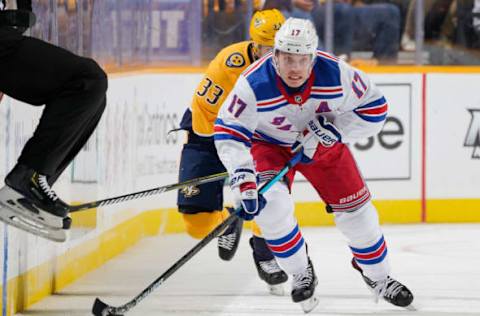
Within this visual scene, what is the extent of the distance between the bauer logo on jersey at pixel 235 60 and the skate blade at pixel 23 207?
1.95 metres

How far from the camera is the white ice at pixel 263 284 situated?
5.21m

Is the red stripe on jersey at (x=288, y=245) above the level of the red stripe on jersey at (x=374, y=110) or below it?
below

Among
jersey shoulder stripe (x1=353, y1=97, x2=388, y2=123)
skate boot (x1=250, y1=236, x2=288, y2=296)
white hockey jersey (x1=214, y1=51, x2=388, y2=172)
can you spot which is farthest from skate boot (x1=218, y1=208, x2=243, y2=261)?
jersey shoulder stripe (x1=353, y1=97, x2=388, y2=123)

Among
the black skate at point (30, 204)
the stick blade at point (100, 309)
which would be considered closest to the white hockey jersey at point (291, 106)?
the stick blade at point (100, 309)

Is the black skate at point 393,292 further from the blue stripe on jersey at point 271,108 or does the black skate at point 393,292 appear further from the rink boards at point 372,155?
the rink boards at point 372,155

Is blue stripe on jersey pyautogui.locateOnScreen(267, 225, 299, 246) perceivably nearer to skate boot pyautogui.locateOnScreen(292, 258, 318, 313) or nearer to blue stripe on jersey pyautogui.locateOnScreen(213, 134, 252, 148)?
skate boot pyautogui.locateOnScreen(292, 258, 318, 313)

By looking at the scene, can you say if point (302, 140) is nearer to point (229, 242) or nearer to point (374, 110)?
point (374, 110)

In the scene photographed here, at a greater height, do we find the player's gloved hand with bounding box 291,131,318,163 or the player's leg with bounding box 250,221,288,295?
the player's gloved hand with bounding box 291,131,318,163

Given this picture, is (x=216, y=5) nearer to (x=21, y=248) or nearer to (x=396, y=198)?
(x=396, y=198)

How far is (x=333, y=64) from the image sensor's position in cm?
480

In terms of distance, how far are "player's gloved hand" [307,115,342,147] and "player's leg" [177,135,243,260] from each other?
973 millimetres

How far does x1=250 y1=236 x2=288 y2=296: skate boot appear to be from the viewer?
221 inches

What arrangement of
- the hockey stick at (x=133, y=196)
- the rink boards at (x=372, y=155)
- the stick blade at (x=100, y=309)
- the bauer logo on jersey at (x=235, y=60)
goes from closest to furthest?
1. the hockey stick at (x=133, y=196)
2. the stick blade at (x=100, y=309)
3. the bauer logo on jersey at (x=235, y=60)
4. the rink boards at (x=372, y=155)

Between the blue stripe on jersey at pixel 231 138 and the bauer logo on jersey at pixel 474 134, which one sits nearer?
the blue stripe on jersey at pixel 231 138
